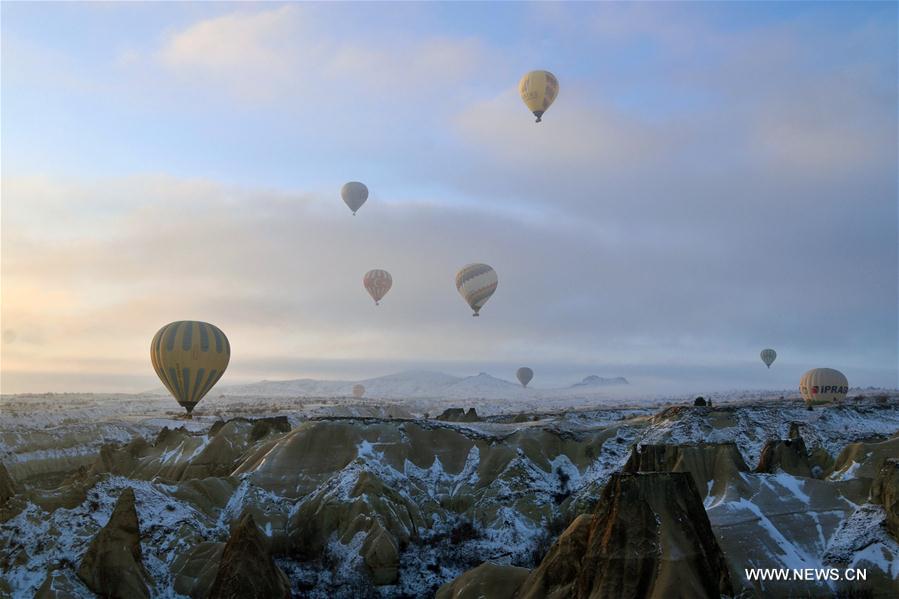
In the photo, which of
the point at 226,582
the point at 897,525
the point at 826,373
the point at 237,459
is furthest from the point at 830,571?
the point at 826,373

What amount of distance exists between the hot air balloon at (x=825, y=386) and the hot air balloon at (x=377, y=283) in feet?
237

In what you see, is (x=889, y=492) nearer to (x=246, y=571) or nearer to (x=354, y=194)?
(x=246, y=571)

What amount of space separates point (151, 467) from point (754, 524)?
61595 millimetres

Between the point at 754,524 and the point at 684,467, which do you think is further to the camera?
the point at 684,467

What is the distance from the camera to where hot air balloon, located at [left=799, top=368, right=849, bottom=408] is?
119m

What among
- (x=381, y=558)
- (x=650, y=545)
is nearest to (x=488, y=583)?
(x=650, y=545)

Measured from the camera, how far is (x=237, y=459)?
258 ft

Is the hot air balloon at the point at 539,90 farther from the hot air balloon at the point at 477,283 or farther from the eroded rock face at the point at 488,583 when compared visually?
the eroded rock face at the point at 488,583

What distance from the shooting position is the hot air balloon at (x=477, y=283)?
122562 mm

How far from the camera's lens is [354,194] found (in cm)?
11706

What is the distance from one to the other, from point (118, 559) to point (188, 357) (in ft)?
158

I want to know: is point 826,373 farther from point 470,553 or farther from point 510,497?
point 470,553
